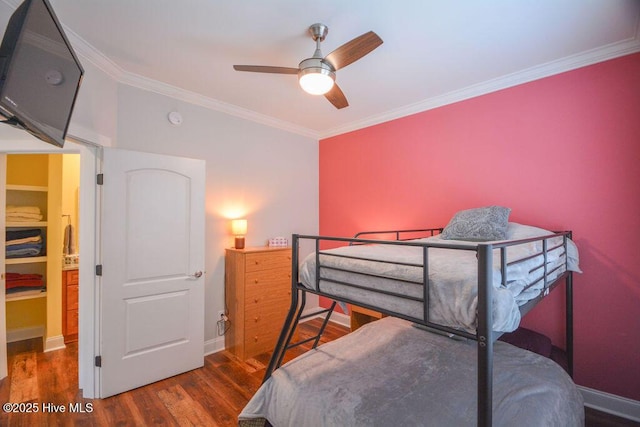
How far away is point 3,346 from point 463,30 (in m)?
4.33

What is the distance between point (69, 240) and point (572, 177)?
5.11 metres

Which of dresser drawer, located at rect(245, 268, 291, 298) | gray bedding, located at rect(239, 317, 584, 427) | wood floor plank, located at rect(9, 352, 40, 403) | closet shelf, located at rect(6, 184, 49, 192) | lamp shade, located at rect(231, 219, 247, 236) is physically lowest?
wood floor plank, located at rect(9, 352, 40, 403)

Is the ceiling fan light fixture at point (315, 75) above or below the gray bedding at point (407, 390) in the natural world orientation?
above

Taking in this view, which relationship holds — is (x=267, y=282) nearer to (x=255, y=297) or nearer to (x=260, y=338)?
(x=255, y=297)

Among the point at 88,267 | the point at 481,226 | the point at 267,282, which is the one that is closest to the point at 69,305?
the point at 88,267

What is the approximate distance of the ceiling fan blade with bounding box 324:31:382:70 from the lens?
150cm

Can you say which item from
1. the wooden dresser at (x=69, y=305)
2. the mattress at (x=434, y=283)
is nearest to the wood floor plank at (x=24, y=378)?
the wooden dresser at (x=69, y=305)

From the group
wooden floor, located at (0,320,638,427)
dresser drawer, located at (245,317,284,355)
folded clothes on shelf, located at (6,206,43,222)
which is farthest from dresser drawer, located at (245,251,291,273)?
folded clothes on shelf, located at (6,206,43,222)

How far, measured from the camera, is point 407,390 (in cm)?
136

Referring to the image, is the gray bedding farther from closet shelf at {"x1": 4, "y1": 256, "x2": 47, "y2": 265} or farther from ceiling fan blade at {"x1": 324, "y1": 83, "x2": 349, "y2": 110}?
closet shelf at {"x1": 4, "y1": 256, "x2": 47, "y2": 265}

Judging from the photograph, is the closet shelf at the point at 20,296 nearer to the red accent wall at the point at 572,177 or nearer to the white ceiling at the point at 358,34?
the white ceiling at the point at 358,34

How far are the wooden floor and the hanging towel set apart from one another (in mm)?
1104

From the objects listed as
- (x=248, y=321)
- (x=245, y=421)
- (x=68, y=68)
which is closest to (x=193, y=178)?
(x=68, y=68)

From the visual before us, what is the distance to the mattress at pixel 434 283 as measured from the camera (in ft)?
3.29
